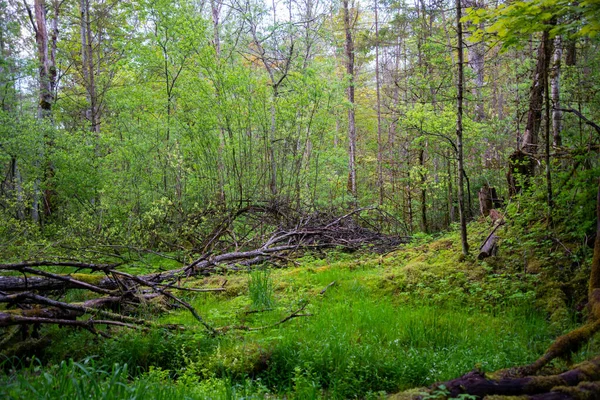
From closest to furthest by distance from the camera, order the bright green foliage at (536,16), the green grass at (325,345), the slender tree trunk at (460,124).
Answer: the green grass at (325,345)
the bright green foliage at (536,16)
the slender tree trunk at (460,124)

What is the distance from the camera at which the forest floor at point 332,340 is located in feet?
9.26

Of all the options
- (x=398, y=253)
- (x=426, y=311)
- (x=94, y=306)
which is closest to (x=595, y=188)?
(x=426, y=311)

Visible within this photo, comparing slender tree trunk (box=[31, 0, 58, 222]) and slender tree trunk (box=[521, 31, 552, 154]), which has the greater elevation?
slender tree trunk (box=[31, 0, 58, 222])

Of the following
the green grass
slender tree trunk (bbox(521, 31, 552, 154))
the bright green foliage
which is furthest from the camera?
slender tree trunk (bbox(521, 31, 552, 154))

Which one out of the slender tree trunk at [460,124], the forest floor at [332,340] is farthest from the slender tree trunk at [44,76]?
the slender tree trunk at [460,124]

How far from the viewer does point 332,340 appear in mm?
3582

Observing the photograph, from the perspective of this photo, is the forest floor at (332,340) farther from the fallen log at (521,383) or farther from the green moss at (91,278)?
the green moss at (91,278)

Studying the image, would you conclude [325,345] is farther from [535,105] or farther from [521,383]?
[535,105]

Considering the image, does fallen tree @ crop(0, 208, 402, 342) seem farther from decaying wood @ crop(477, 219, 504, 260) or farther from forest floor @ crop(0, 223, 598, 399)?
decaying wood @ crop(477, 219, 504, 260)

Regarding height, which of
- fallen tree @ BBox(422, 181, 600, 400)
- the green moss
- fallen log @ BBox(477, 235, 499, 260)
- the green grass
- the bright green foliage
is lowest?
the green grass

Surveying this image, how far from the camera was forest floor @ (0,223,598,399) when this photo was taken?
2.82 m

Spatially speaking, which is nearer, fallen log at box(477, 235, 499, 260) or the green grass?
the green grass

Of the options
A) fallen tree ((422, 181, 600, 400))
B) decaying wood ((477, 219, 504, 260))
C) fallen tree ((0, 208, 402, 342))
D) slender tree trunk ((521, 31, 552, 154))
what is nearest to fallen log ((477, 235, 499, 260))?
decaying wood ((477, 219, 504, 260))

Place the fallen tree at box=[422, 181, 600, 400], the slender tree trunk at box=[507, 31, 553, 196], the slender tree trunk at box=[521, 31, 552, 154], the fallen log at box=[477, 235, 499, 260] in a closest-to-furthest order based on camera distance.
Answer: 1. the fallen tree at box=[422, 181, 600, 400]
2. the fallen log at box=[477, 235, 499, 260]
3. the slender tree trunk at box=[521, 31, 552, 154]
4. the slender tree trunk at box=[507, 31, 553, 196]
